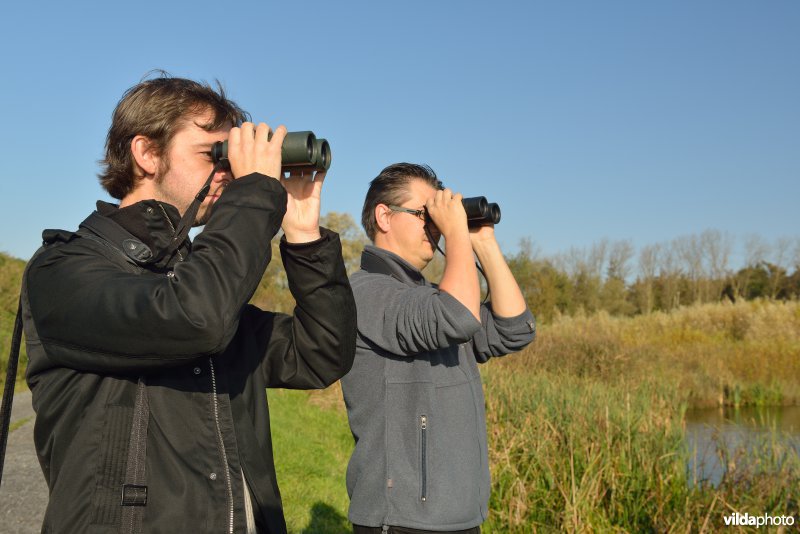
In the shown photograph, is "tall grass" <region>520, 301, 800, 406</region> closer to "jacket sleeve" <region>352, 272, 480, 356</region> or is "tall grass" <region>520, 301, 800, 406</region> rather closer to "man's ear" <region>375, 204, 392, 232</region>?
"man's ear" <region>375, 204, 392, 232</region>

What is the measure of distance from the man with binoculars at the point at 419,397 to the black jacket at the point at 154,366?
78 centimetres

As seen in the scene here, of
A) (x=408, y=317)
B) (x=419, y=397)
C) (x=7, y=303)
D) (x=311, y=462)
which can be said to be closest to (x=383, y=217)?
(x=408, y=317)

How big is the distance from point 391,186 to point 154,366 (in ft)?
5.48

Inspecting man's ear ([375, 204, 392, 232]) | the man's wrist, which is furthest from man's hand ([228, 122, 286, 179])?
man's ear ([375, 204, 392, 232])

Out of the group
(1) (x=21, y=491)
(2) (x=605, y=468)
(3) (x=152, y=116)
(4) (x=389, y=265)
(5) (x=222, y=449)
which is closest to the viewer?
(5) (x=222, y=449)

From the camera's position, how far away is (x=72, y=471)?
4.61 feet

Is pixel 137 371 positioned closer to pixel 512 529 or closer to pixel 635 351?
pixel 512 529

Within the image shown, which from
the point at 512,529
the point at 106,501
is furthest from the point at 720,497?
the point at 106,501

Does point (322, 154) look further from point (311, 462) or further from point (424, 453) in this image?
point (311, 462)

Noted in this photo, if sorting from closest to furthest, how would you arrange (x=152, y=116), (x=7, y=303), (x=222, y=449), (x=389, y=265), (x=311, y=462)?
(x=222, y=449), (x=152, y=116), (x=389, y=265), (x=311, y=462), (x=7, y=303)

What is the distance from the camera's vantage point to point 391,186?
2916mm

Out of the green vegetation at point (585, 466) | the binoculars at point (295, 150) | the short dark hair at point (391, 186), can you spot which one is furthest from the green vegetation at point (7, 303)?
the binoculars at point (295, 150)

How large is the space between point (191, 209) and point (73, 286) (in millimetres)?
371

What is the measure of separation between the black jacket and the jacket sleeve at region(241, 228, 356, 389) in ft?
0.84
